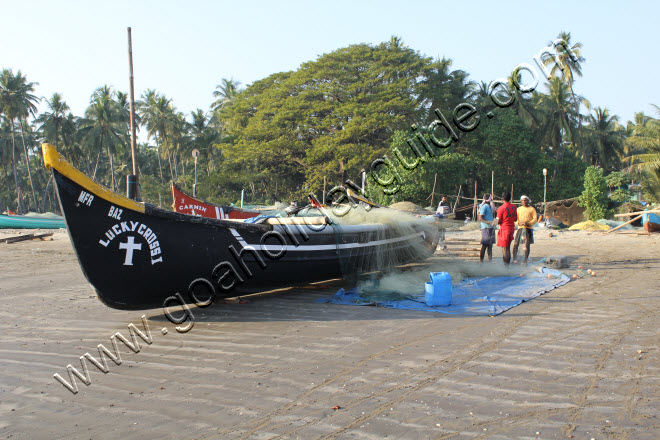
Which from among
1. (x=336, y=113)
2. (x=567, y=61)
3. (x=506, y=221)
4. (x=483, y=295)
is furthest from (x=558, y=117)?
(x=483, y=295)

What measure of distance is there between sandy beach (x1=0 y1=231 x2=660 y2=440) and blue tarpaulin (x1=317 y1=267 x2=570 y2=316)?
0.27 meters

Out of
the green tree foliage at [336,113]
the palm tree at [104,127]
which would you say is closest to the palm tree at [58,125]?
the palm tree at [104,127]

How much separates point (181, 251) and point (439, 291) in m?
3.51

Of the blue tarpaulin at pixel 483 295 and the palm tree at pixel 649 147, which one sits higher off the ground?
the palm tree at pixel 649 147

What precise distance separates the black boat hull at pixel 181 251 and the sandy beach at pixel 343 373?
15.8 inches

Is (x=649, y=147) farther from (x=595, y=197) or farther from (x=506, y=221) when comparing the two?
(x=506, y=221)

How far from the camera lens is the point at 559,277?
8609 millimetres

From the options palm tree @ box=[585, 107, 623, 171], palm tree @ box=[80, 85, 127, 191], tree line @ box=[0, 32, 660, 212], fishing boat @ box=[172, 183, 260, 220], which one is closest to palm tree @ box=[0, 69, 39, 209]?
tree line @ box=[0, 32, 660, 212]

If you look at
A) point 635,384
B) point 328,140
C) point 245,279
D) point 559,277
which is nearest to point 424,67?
point 328,140

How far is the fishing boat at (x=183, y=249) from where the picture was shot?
19.1 ft

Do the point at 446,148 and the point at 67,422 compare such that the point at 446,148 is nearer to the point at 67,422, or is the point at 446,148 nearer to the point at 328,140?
the point at 328,140

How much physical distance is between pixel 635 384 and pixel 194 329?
14.7 ft

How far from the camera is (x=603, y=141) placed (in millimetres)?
43500

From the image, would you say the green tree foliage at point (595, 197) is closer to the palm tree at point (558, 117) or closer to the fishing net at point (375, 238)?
the palm tree at point (558, 117)
